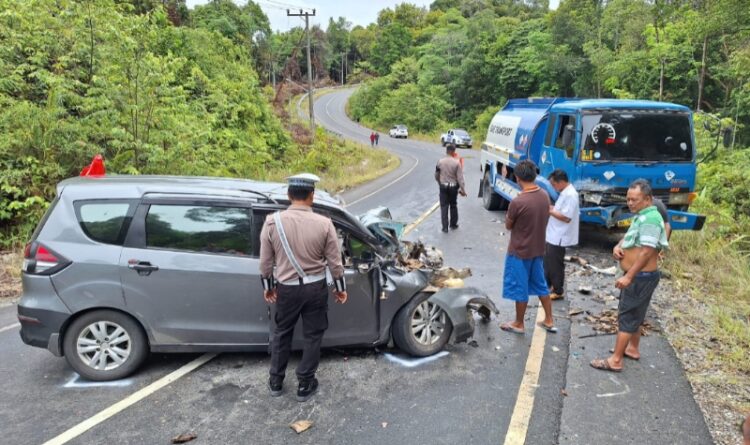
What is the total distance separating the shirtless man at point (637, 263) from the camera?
4.20 m

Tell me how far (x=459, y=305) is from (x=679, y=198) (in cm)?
581

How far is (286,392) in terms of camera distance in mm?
4148

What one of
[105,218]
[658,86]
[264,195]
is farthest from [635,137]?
[658,86]

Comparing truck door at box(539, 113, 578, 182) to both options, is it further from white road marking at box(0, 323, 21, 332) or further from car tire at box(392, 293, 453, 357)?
white road marking at box(0, 323, 21, 332)

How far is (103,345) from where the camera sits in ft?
14.0

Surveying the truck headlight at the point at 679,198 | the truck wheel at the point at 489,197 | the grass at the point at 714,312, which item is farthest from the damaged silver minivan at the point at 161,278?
the truck wheel at the point at 489,197

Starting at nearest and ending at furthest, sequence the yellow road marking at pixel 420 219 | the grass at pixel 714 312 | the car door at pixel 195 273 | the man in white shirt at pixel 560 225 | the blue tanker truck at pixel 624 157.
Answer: the car door at pixel 195 273 < the grass at pixel 714 312 < the man in white shirt at pixel 560 225 < the blue tanker truck at pixel 624 157 < the yellow road marking at pixel 420 219

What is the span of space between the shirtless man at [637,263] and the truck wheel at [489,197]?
8.49 m

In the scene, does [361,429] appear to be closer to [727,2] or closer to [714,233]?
[714,233]

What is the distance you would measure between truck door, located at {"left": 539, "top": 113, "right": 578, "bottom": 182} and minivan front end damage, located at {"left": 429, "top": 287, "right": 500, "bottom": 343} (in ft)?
14.5

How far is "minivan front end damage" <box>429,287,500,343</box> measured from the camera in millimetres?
4746

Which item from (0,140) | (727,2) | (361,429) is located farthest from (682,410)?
(727,2)

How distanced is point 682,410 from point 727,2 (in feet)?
61.4

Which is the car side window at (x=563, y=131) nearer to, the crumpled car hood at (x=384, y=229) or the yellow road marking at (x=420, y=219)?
the yellow road marking at (x=420, y=219)
